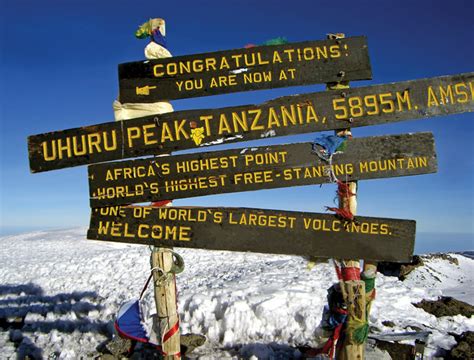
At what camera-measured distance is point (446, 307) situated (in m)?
8.78

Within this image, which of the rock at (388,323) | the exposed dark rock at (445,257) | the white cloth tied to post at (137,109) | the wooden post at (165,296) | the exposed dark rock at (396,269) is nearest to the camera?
the white cloth tied to post at (137,109)

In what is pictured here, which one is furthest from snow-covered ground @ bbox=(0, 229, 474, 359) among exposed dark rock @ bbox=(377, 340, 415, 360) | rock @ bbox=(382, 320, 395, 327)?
exposed dark rock @ bbox=(377, 340, 415, 360)

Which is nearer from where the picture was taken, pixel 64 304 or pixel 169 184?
pixel 169 184

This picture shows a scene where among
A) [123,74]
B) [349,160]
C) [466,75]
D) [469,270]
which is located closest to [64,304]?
[123,74]

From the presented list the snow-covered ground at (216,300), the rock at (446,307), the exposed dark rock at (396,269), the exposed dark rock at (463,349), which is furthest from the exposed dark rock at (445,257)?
the exposed dark rock at (463,349)

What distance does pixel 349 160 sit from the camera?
466cm

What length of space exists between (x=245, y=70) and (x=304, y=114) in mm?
A: 960

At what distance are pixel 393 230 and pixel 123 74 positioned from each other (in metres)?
3.96

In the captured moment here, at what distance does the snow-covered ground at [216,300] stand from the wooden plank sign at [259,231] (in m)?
3.11

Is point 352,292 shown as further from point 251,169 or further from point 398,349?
point 398,349

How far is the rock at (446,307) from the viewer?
861 centimetres

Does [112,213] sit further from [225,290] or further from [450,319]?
[450,319]

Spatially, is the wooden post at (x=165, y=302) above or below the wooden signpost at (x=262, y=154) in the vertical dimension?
below

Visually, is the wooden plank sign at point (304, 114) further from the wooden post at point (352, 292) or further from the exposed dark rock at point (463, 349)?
the exposed dark rock at point (463, 349)
